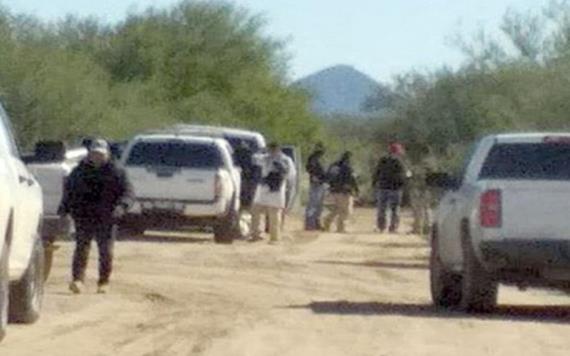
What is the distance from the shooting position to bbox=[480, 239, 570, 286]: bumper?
21.7 metres

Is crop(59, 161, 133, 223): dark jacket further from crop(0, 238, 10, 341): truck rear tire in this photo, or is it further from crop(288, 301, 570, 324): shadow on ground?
crop(0, 238, 10, 341): truck rear tire

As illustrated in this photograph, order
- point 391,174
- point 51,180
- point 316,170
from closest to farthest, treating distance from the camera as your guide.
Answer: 1. point 51,180
2. point 391,174
3. point 316,170

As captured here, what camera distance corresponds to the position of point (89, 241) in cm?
2445

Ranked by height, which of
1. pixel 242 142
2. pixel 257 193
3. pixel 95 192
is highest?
pixel 242 142

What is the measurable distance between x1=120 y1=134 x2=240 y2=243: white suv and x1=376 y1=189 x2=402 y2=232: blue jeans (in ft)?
21.0

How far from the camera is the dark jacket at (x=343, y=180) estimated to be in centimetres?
4500

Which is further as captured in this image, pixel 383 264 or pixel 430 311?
pixel 383 264

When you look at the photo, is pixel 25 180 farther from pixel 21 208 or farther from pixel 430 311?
pixel 430 311

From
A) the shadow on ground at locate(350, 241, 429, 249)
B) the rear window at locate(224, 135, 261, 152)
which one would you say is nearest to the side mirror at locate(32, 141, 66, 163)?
the shadow on ground at locate(350, 241, 429, 249)

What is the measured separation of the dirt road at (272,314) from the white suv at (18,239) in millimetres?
260

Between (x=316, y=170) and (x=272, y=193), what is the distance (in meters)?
5.43

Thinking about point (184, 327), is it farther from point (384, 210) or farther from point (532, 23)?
point (532, 23)

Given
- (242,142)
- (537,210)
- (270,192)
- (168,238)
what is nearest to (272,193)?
(270,192)

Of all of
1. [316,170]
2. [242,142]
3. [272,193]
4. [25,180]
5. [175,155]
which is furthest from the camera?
[316,170]
